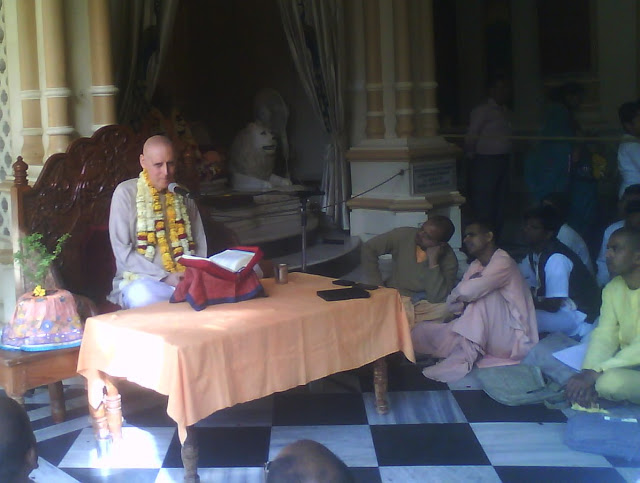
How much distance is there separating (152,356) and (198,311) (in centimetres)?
48

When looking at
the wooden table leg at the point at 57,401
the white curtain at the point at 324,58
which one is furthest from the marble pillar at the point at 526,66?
the wooden table leg at the point at 57,401

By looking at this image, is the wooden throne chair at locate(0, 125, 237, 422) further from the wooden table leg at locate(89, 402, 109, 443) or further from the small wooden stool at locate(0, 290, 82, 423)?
the wooden table leg at locate(89, 402, 109, 443)

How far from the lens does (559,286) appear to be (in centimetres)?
527

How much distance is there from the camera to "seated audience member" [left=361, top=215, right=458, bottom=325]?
559 centimetres

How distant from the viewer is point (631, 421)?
3977mm

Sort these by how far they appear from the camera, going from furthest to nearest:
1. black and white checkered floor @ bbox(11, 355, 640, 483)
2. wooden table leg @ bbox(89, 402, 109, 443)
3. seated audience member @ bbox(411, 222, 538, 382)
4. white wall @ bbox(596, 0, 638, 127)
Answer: white wall @ bbox(596, 0, 638, 127) → seated audience member @ bbox(411, 222, 538, 382) → wooden table leg @ bbox(89, 402, 109, 443) → black and white checkered floor @ bbox(11, 355, 640, 483)

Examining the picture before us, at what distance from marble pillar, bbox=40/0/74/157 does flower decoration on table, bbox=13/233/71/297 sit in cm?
115

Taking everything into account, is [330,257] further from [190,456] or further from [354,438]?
[190,456]

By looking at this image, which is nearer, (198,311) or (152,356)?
(152,356)

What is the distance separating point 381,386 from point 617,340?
115 centimetres

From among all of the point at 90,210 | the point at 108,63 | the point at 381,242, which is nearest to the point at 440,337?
the point at 381,242

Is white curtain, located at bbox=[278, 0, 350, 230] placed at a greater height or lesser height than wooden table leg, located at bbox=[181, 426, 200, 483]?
greater

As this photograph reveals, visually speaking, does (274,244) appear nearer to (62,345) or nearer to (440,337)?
(440,337)

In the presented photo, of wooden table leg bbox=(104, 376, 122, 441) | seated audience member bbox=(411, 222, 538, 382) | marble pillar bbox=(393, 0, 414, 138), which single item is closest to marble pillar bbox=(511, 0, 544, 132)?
marble pillar bbox=(393, 0, 414, 138)
